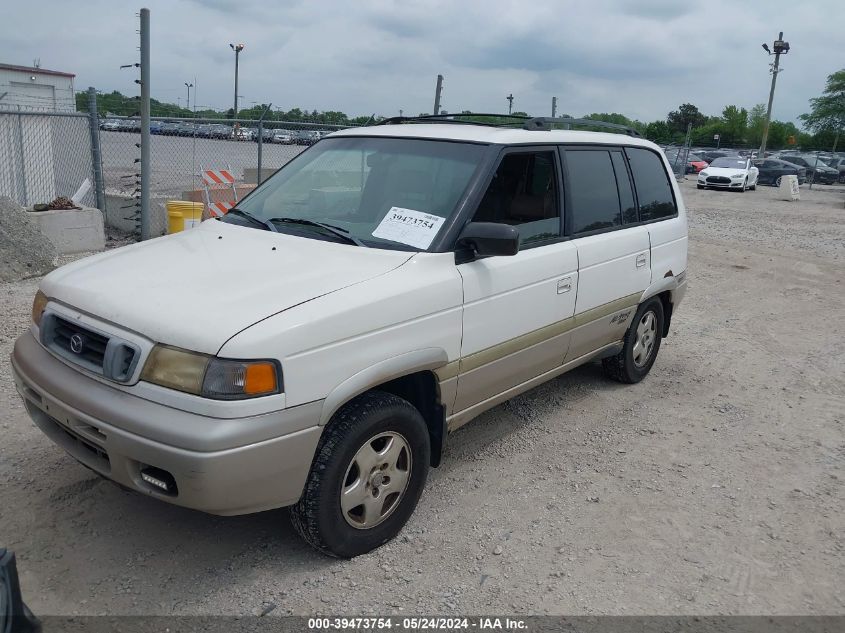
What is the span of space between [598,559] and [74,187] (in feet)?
32.2

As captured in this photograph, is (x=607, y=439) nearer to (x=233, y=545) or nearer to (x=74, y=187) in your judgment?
(x=233, y=545)

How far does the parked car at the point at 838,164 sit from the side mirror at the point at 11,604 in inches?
1697

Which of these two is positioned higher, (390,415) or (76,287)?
(76,287)

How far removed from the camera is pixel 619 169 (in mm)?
5129

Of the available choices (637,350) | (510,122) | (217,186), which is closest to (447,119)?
(510,122)

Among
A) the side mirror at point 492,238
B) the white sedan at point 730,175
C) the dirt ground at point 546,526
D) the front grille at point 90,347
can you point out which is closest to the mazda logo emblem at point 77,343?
the front grille at point 90,347

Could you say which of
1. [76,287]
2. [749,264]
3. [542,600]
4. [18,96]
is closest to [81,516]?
[76,287]

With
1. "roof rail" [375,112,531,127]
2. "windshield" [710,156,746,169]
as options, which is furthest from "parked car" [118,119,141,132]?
"windshield" [710,156,746,169]

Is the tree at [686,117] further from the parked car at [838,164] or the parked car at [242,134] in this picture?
the parked car at [242,134]

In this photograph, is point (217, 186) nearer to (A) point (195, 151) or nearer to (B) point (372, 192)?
(A) point (195, 151)

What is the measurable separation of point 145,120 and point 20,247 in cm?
222

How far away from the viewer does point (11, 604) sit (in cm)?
202

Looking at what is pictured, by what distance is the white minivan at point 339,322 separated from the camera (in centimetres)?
274

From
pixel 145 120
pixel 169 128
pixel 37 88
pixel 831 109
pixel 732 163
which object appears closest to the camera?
pixel 145 120
